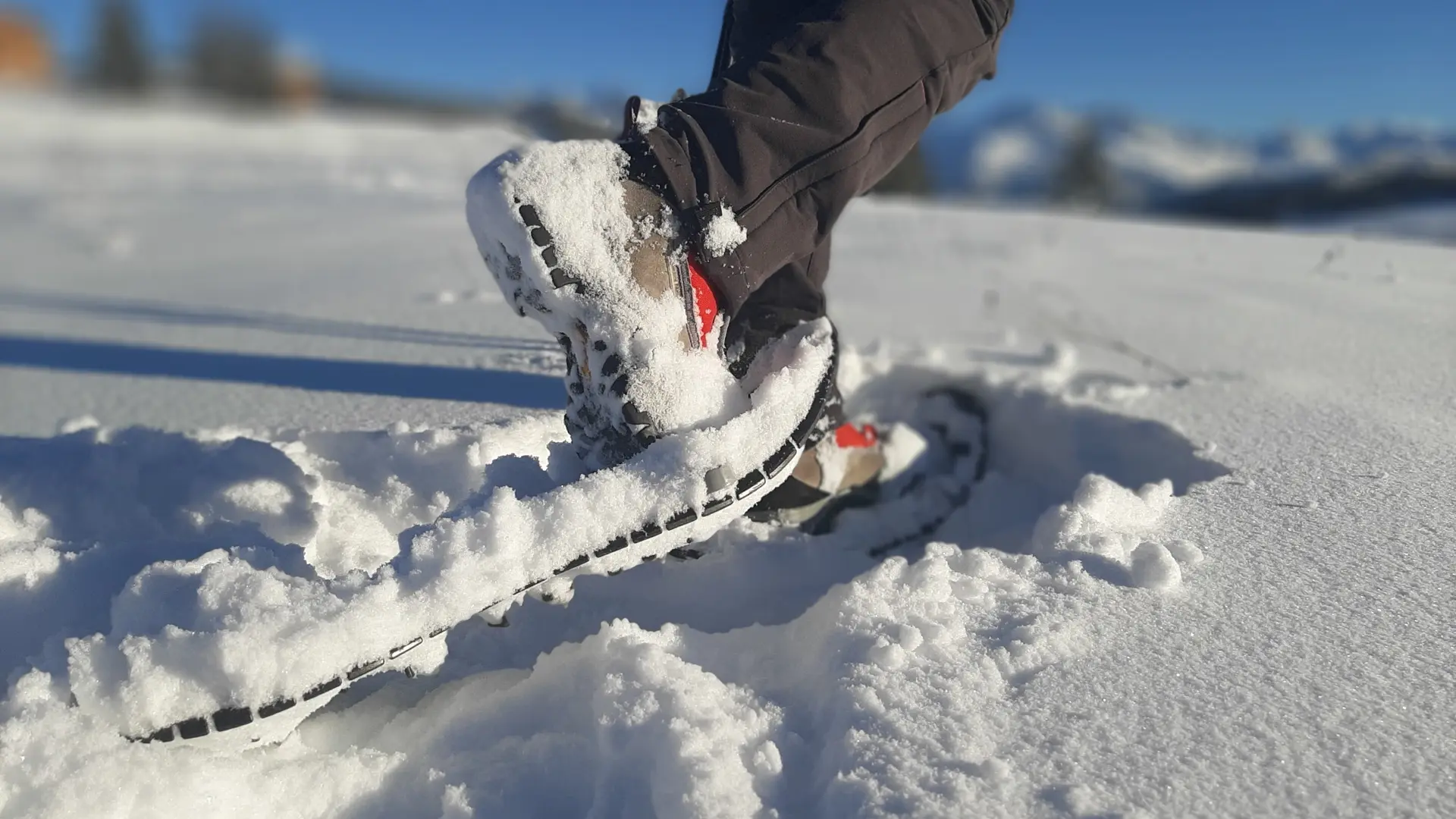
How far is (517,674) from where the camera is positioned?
2.99ft

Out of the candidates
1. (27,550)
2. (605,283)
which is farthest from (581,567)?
(27,550)

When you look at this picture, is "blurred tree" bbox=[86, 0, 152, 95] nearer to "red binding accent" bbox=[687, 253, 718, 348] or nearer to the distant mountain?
the distant mountain

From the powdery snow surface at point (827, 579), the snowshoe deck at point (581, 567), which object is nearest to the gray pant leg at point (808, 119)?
Answer: the snowshoe deck at point (581, 567)

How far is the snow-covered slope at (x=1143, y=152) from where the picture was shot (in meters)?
39.1

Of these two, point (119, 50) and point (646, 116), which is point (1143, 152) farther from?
point (646, 116)

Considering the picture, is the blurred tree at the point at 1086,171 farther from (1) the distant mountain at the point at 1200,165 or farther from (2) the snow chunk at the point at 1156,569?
(2) the snow chunk at the point at 1156,569

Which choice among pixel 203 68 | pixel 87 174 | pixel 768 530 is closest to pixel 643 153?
pixel 768 530

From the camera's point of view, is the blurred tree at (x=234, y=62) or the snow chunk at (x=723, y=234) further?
the blurred tree at (x=234, y=62)

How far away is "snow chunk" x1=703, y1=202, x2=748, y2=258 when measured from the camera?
911 mm

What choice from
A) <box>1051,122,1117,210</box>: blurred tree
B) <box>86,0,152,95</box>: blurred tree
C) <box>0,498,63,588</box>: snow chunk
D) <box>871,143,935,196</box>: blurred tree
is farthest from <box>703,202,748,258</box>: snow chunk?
<box>1051,122,1117,210</box>: blurred tree

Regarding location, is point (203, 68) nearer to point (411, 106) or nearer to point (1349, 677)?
point (411, 106)

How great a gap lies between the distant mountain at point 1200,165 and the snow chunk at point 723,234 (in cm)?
84

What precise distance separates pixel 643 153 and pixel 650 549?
1.28ft

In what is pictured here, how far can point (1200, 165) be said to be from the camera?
74812 millimetres
